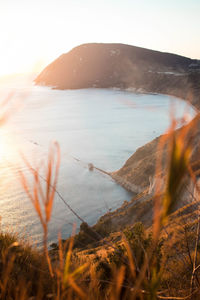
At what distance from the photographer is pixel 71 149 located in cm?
5153

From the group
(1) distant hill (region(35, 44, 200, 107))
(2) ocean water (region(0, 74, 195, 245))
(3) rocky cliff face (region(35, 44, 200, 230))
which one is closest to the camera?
(2) ocean water (region(0, 74, 195, 245))

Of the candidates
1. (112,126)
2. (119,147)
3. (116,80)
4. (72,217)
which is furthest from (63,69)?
(72,217)

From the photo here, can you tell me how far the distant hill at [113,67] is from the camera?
445ft

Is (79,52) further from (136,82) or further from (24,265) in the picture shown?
(24,265)

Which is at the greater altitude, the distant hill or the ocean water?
the distant hill

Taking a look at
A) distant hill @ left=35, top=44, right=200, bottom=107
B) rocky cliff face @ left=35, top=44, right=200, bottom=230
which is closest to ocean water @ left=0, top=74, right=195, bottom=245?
rocky cliff face @ left=35, top=44, right=200, bottom=230

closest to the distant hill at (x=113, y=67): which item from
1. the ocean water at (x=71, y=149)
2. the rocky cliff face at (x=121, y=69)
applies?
the rocky cliff face at (x=121, y=69)

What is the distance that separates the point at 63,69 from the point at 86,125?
106481 mm

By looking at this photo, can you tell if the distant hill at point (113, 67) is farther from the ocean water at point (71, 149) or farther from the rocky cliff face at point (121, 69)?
the ocean water at point (71, 149)

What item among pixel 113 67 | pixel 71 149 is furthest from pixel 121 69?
pixel 71 149

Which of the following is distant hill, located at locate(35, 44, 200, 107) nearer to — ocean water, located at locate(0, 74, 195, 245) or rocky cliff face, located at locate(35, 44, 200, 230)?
rocky cliff face, located at locate(35, 44, 200, 230)

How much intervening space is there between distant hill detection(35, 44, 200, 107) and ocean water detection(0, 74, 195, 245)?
27.7 meters

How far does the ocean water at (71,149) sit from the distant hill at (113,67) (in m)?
27.7

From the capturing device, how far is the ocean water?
2.92 meters
